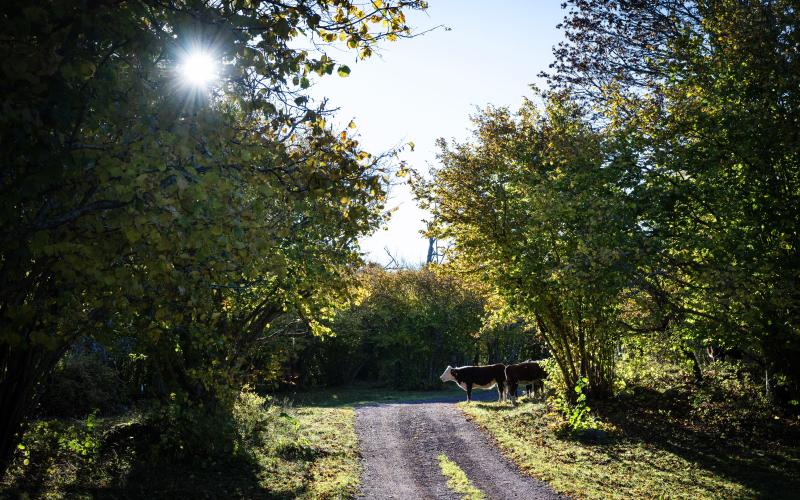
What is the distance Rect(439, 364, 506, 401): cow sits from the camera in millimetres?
22422

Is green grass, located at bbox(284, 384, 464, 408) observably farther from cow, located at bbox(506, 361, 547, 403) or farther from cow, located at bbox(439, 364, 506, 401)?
cow, located at bbox(506, 361, 547, 403)

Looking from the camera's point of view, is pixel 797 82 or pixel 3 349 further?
pixel 797 82

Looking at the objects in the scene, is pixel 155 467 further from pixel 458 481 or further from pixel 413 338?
pixel 413 338

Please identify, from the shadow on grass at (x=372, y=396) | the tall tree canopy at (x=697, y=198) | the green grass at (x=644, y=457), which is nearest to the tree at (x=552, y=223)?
the tall tree canopy at (x=697, y=198)

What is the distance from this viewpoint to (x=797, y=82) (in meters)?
11.2

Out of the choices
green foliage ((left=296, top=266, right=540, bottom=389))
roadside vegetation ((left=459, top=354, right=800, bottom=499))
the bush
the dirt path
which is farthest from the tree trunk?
green foliage ((left=296, top=266, right=540, bottom=389))

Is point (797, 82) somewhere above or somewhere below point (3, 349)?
above

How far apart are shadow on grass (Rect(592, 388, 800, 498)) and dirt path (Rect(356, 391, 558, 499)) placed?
352 cm

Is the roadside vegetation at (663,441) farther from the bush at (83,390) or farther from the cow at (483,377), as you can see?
the bush at (83,390)

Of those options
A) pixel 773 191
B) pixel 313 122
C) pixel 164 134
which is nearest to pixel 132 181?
pixel 164 134

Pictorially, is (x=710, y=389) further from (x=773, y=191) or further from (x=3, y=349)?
(x=3, y=349)

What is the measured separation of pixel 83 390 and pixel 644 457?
51.5 ft

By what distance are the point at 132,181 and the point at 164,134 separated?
804 mm

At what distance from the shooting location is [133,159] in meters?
4.68
